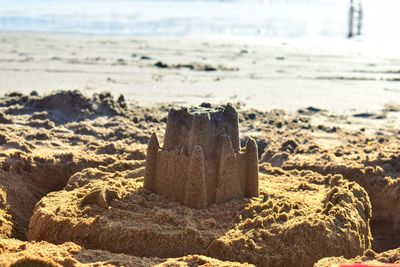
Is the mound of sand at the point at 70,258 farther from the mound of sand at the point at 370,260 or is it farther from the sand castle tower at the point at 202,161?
the sand castle tower at the point at 202,161

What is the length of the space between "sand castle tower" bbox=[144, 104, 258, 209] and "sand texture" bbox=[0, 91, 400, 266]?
94mm

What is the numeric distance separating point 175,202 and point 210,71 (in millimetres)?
Answer: 11965

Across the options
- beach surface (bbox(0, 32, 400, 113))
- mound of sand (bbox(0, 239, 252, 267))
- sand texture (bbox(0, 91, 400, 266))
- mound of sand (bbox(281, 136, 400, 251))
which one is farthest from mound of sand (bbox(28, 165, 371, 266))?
beach surface (bbox(0, 32, 400, 113))

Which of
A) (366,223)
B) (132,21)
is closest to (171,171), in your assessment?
(366,223)

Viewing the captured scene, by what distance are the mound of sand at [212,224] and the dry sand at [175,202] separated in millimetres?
10

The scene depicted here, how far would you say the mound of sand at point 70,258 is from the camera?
4.66 metres

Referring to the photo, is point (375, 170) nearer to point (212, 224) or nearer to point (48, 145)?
point (212, 224)

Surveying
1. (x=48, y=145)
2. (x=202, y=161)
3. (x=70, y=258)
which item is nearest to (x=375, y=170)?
(x=202, y=161)

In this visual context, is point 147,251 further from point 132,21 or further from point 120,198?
point 132,21

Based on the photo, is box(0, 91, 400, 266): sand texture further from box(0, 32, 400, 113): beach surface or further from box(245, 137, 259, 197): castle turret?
box(0, 32, 400, 113): beach surface

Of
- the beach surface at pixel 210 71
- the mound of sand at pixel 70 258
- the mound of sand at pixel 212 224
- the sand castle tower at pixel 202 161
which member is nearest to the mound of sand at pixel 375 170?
the mound of sand at pixel 212 224

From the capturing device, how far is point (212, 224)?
229 inches

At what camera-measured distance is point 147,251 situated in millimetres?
5559

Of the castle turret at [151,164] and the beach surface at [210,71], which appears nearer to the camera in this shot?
the castle turret at [151,164]
